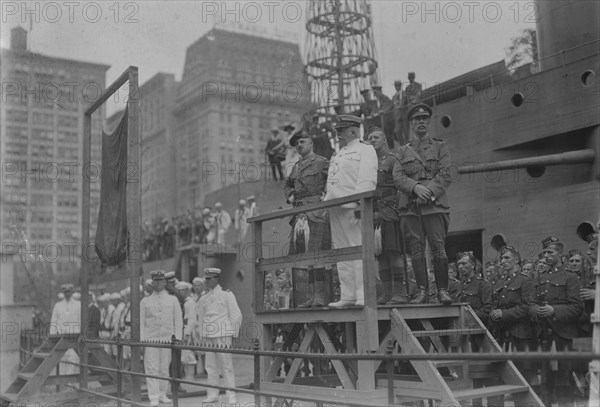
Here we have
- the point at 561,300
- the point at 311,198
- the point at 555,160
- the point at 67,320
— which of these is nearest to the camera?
the point at 311,198

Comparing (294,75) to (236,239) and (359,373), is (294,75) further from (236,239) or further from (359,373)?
(359,373)

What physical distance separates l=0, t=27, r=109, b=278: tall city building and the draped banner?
10.2 meters

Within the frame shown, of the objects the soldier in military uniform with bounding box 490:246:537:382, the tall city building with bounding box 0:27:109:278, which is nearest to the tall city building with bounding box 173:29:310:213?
the tall city building with bounding box 0:27:109:278

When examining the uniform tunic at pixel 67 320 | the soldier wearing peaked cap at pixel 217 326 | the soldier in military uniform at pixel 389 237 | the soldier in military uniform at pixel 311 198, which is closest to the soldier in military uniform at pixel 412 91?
the soldier wearing peaked cap at pixel 217 326

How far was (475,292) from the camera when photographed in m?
7.75

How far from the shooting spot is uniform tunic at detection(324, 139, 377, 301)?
5668 millimetres

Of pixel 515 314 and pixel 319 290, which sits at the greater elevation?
pixel 319 290

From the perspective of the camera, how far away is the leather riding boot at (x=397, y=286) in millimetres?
5575

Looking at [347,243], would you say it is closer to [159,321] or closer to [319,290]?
[319,290]

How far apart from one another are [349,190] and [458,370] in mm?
1739

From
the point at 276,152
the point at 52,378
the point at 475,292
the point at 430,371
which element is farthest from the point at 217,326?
the point at 276,152

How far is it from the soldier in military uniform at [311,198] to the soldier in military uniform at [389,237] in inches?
20.7

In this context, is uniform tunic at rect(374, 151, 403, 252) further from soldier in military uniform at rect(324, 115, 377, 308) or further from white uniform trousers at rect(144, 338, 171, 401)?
white uniform trousers at rect(144, 338, 171, 401)

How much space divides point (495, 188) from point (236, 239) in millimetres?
10659
